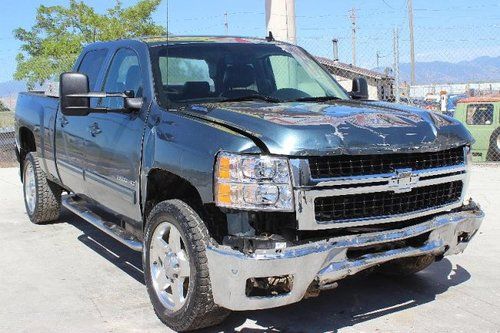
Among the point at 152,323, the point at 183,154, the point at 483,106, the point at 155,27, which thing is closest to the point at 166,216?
the point at 183,154

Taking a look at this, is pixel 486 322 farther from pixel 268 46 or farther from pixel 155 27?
pixel 155 27

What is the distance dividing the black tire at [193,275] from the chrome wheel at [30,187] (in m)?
3.85

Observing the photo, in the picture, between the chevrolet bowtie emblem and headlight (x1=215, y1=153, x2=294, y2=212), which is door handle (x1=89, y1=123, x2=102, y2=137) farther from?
the chevrolet bowtie emblem

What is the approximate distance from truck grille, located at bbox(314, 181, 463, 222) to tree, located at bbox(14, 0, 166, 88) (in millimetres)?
24726

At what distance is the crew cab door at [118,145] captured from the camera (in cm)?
463

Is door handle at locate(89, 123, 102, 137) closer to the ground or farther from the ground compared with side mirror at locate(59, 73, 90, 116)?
closer to the ground

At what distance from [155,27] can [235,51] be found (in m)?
25.8

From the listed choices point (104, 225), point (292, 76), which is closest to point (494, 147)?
point (292, 76)

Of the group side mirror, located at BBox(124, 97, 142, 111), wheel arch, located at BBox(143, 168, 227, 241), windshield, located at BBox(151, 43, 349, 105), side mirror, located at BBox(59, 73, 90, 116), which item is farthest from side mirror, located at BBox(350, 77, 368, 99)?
side mirror, located at BBox(59, 73, 90, 116)

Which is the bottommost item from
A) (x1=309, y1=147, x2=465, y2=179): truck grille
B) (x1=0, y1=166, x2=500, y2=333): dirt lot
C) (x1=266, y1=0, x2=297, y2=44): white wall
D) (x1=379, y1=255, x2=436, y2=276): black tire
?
(x1=0, y1=166, x2=500, y2=333): dirt lot

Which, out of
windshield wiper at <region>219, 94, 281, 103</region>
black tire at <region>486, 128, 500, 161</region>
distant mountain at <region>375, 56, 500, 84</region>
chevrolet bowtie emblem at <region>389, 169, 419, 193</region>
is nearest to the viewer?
chevrolet bowtie emblem at <region>389, 169, 419, 193</region>

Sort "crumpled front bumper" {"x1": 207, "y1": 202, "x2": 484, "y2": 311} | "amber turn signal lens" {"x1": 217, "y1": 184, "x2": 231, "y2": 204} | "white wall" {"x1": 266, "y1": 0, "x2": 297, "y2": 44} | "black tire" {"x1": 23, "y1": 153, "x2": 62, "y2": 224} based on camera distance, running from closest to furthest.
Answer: "crumpled front bumper" {"x1": 207, "y1": 202, "x2": 484, "y2": 311} < "amber turn signal lens" {"x1": 217, "y1": 184, "x2": 231, "y2": 204} < "black tire" {"x1": 23, "y1": 153, "x2": 62, "y2": 224} < "white wall" {"x1": 266, "y1": 0, "x2": 297, "y2": 44}

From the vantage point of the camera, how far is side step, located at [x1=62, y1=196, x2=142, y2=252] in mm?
4740

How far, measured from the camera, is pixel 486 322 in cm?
430
